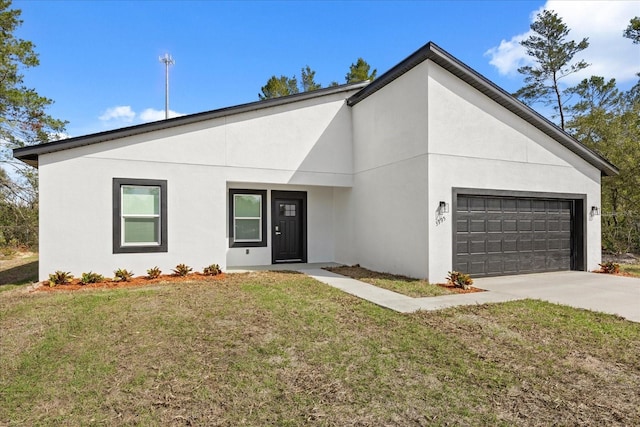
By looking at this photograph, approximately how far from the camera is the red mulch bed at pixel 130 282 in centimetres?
761

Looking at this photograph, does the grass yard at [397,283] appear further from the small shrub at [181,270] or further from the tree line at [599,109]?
the tree line at [599,109]

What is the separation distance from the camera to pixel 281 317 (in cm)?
530

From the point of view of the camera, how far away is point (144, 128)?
8797 millimetres

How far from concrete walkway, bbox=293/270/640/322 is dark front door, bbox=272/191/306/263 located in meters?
2.15

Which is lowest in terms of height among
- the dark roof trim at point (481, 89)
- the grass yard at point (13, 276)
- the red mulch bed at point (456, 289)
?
the grass yard at point (13, 276)

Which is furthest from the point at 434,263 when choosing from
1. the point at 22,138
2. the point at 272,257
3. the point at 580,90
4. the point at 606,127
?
the point at 580,90

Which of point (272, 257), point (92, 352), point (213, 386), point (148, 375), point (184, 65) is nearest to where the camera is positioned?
point (213, 386)

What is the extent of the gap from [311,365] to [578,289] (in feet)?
22.6

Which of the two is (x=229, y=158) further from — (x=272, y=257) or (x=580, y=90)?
(x=580, y=90)

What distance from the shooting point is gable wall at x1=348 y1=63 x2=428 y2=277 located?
840cm

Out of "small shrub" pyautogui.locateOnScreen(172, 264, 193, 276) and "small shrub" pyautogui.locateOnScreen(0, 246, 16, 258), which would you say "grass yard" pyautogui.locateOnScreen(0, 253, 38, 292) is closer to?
"small shrub" pyautogui.locateOnScreen(0, 246, 16, 258)

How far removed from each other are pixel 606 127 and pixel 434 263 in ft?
41.2

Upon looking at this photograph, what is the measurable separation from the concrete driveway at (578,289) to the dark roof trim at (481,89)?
3463 millimetres

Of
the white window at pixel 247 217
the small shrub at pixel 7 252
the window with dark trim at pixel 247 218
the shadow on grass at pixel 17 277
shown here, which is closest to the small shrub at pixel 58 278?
the shadow on grass at pixel 17 277
